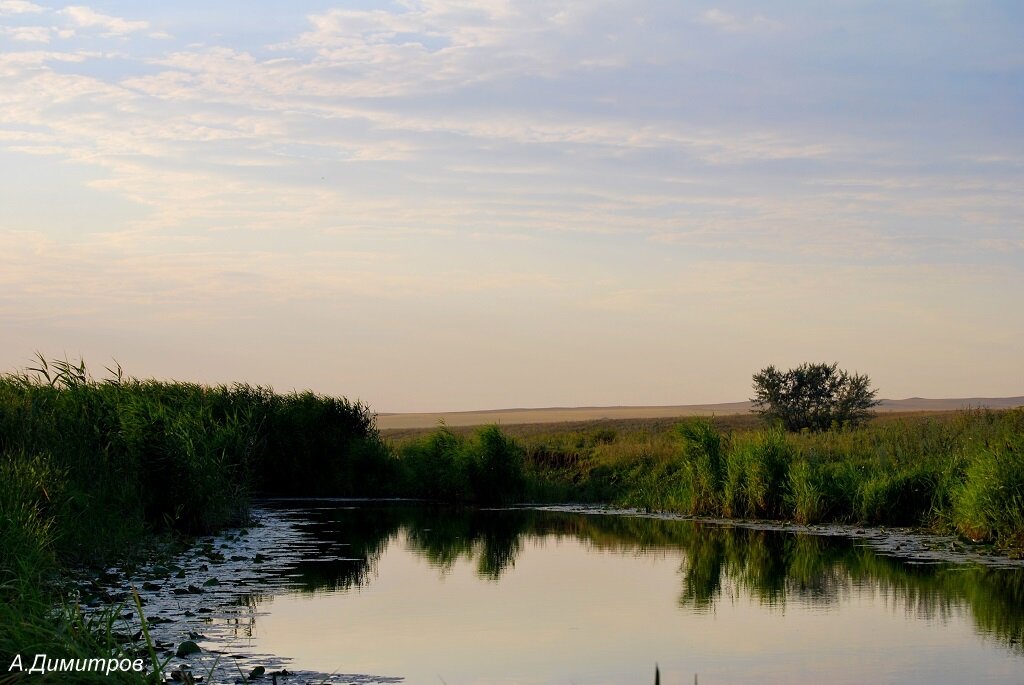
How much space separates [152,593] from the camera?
43.5 ft

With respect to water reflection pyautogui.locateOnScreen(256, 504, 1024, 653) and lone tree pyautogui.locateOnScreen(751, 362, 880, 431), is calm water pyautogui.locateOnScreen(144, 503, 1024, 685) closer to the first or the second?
water reflection pyautogui.locateOnScreen(256, 504, 1024, 653)

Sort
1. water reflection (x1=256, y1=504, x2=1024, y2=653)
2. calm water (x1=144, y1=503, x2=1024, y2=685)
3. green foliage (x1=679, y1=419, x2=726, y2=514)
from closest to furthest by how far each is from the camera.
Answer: calm water (x1=144, y1=503, x2=1024, y2=685)
water reflection (x1=256, y1=504, x2=1024, y2=653)
green foliage (x1=679, y1=419, x2=726, y2=514)

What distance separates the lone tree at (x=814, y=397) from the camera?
1825 inches

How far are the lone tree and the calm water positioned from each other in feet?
86.4

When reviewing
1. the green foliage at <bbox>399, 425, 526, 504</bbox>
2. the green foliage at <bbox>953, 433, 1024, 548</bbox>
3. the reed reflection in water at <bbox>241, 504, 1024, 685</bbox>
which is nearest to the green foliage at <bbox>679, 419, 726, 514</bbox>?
the reed reflection in water at <bbox>241, 504, 1024, 685</bbox>

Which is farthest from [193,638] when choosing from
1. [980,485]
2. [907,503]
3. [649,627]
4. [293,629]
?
[907,503]

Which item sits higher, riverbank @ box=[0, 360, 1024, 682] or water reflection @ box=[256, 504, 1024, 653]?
riverbank @ box=[0, 360, 1024, 682]

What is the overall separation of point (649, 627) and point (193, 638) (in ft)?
15.0

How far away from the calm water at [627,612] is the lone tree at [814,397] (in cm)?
2633

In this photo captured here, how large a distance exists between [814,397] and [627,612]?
3597cm

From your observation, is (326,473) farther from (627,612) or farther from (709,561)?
(627,612)

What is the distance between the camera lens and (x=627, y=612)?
13.1 m

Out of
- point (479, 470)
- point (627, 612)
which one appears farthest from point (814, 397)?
point (627, 612)

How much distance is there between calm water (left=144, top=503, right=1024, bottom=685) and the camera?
1002 cm
